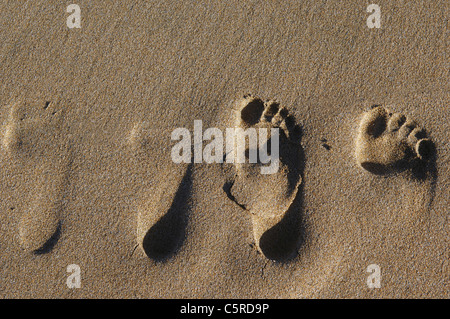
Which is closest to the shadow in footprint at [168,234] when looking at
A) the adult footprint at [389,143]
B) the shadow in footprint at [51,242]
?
the shadow in footprint at [51,242]

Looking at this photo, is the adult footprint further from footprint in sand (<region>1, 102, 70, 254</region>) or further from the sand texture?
footprint in sand (<region>1, 102, 70, 254</region>)

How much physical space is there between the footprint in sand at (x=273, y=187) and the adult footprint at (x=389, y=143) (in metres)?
0.33

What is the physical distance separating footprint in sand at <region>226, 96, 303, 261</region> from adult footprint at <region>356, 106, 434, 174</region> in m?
0.33

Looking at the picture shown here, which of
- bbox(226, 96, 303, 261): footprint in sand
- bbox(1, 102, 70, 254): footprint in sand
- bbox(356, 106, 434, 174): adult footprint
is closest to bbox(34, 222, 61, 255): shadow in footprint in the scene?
bbox(1, 102, 70, 254): footprint in sand

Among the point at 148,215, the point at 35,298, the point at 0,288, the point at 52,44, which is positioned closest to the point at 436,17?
the point at 148,215

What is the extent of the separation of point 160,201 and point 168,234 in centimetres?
17

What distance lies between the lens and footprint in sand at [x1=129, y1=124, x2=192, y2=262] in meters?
1.81

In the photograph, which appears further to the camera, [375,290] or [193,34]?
[193,34]

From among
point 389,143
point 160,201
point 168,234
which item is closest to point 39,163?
point 160,201

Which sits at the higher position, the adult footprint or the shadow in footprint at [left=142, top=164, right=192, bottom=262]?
the adult footprint

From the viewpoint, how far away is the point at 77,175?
1864mm

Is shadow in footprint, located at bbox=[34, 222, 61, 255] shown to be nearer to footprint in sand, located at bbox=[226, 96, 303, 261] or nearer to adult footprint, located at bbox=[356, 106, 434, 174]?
footprint in sand, located at bbox=[226, 96, 303, 261]

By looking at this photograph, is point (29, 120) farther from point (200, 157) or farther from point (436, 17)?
point (436, 17)

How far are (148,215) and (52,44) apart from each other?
1.06 meters
